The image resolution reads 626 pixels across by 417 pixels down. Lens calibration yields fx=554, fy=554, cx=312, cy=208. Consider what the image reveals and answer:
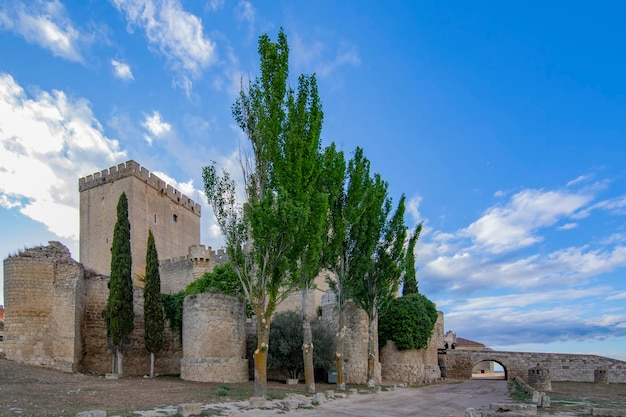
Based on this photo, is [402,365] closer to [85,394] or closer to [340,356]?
[340,356]

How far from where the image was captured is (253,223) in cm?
1652

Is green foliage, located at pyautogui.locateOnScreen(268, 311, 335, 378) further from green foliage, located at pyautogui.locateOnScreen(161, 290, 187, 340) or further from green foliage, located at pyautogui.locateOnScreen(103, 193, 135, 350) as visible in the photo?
green foliage, located at pyautogui.locateOnScreen(103, 193, 135, 350)

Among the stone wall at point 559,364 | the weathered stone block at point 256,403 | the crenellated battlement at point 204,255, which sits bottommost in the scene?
the stone wall at point 559,364

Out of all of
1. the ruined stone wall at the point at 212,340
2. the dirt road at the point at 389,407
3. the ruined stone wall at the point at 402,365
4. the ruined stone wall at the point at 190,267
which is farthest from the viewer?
the ruined stone wall at the point at 190,267

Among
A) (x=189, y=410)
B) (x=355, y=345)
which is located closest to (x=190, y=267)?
(x=355, y=345)

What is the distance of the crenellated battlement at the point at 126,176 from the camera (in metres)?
39.8

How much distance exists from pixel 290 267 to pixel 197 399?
192 inches

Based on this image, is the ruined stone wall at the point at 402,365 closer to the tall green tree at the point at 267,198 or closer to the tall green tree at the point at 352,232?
the tall green tree at the point at 352,232

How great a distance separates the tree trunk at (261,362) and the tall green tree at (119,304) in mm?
7103

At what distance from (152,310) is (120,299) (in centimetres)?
160

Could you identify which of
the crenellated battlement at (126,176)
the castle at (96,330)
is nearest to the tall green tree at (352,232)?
the castle at (96,330)

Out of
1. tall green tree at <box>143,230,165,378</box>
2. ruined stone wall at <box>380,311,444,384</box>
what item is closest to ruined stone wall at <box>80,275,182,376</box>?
tall green tree at <box>143,230,165,378</box>

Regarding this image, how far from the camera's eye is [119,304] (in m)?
21.1

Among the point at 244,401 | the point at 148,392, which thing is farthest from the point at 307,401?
the point at 148,392
